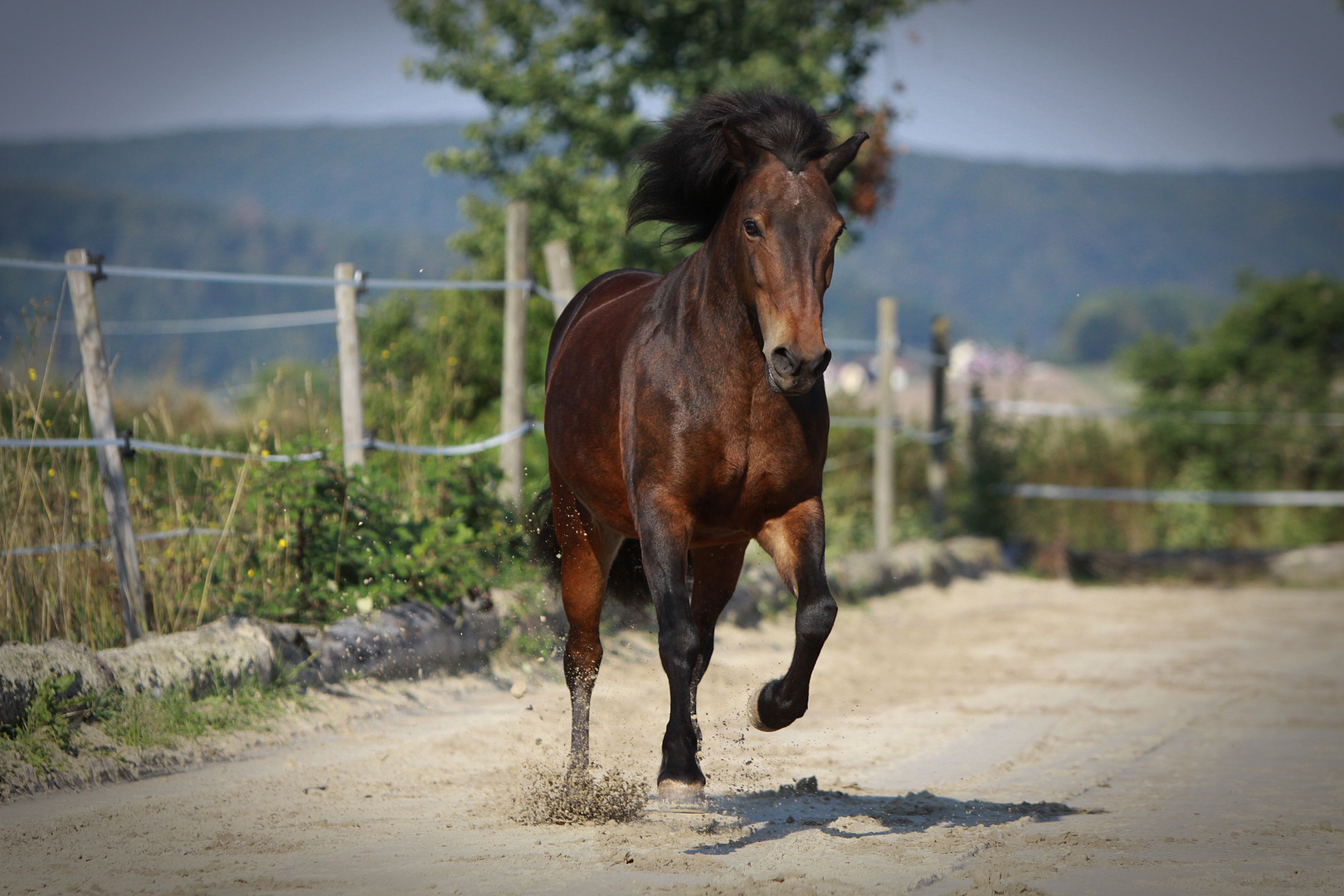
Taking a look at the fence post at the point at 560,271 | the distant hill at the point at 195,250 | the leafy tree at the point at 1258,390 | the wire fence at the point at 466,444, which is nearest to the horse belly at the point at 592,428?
the wire fence at the point at 466,444

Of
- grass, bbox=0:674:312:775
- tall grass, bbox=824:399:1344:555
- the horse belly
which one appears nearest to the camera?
grass, bbox=0:674:312:775

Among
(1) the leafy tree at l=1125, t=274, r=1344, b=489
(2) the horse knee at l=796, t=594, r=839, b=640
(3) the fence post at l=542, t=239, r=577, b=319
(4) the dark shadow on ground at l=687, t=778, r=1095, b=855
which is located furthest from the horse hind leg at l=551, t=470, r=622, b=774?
(1) the leafy tree at l=1125, t=274, r=1344, b=489

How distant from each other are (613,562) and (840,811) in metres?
1.37

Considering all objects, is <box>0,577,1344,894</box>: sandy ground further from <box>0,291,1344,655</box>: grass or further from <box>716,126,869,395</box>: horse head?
<box>716,126,869,395</box>: horse head

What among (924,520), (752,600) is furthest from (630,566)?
(924,520)

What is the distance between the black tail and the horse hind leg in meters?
0.13

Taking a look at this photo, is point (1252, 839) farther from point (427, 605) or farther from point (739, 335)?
point (427, 605)

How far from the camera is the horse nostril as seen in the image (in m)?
2.84

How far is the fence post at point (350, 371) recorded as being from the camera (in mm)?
5812

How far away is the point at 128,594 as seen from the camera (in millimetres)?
4680

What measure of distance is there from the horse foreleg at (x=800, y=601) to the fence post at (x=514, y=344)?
3.63 m

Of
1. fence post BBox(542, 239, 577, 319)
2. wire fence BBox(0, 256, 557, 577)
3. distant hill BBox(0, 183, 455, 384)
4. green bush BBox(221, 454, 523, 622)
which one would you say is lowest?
green bush BBox(221, 454, 523, 622)

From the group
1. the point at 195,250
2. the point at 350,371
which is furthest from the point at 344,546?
the point at 195,250

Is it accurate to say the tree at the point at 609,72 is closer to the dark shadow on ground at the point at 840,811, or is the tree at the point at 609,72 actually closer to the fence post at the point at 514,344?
the fence post at the point at 514,344
